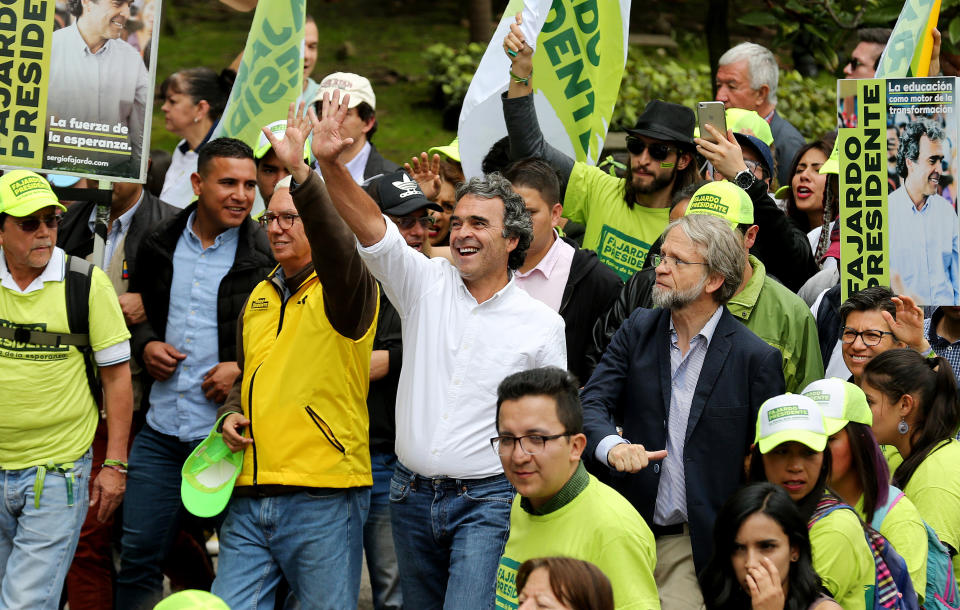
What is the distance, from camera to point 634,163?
6477 mm

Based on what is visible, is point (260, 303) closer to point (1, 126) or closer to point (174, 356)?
point (174, 356)

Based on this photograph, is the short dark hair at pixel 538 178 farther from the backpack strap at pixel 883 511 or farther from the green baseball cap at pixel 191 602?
the green baseball cap at pixel 191 602

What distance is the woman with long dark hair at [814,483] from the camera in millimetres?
4266

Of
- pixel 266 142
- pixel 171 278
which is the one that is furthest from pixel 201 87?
pixel 171 278

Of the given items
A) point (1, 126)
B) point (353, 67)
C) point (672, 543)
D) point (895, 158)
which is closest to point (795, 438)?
point (672, 543)

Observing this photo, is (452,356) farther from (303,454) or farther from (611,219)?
(611,219)

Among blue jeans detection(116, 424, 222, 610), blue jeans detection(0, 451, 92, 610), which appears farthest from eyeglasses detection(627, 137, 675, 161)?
blue jeans detection(0, 451, 92, 610)

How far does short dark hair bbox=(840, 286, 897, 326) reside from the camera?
215 inches

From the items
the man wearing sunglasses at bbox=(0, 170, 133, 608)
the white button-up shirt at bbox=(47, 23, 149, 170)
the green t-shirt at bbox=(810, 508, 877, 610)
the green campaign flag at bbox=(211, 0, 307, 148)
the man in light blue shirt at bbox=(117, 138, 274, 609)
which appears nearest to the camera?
the green t-shirt at bbox=(810, 508, 877, 610)

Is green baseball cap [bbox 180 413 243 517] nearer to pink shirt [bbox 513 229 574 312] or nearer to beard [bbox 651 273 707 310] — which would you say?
pink shirt [bbox 513 229 574 312]

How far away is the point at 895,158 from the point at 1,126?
4190 millimetres

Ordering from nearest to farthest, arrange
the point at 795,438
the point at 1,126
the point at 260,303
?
the point at 795,438 < the point at 260,303 < the point at 1,126

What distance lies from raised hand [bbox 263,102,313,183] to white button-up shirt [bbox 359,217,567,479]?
1.21 feet

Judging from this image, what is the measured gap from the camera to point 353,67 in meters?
16.4
